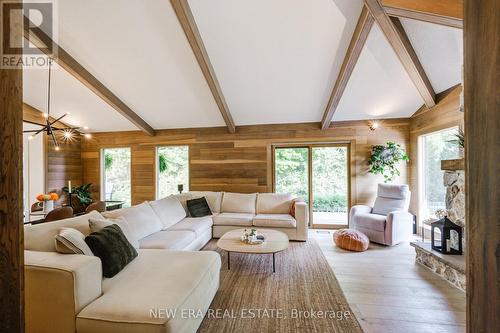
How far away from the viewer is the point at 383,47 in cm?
296

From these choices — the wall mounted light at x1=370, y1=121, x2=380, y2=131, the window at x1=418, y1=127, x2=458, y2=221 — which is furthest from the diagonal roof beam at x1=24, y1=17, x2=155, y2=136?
the window at x1=418, y1=127, x2=458, y2=221

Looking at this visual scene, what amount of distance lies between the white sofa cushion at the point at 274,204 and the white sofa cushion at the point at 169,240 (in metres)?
1.67

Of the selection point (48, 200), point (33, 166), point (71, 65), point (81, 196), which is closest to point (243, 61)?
point (71, 65)

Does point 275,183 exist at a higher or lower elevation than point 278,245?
higher

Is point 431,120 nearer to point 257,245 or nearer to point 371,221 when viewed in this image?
point 371,221

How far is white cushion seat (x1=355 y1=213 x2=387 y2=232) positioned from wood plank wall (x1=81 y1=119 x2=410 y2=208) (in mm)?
804

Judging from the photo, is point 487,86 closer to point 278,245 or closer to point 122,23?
point 278,245

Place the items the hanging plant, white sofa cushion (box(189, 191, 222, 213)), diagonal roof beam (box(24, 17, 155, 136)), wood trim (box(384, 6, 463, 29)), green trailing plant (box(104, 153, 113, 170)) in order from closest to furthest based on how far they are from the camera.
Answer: wood trim (box(384, 6, 463, 29))
diagonal roof beam (box(24, 17, 155, 136))
the hanging plant
white sofa cushion (box(189, 191, 222, 213))
green trailing plant (box(104, 153, 113, 170))

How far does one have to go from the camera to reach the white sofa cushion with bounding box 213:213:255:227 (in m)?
4.10

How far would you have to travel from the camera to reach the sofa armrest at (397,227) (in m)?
3.66

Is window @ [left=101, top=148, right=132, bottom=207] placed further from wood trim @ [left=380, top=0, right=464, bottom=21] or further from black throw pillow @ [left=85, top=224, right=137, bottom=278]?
wood trim @ [left=380, top=0, right=464, bottom=21]

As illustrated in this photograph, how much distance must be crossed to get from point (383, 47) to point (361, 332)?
3.30 m

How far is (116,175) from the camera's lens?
5922mm

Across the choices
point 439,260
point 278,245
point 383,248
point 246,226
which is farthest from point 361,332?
point 246,226
